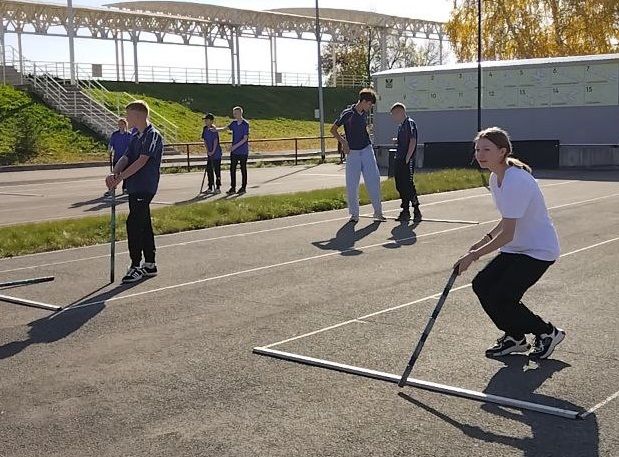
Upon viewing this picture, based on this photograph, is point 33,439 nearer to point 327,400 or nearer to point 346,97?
point 327,400

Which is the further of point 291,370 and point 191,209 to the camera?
point 191,209

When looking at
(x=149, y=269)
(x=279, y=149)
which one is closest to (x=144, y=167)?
(x=149, y=269)

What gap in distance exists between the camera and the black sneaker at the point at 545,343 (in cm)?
604

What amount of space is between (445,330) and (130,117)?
406cm

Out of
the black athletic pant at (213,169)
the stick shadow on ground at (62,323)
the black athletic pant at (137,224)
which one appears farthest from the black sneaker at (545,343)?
the black athletic pant at (213,169)

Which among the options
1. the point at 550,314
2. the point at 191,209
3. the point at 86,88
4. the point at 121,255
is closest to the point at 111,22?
the point at 86,88

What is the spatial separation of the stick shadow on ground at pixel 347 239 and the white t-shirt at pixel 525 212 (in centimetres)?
511

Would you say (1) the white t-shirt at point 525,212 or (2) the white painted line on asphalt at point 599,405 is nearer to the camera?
(2) the white painted line on asphalt at point 599,405

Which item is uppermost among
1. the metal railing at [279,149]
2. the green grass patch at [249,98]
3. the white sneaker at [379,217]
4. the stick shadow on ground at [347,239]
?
the green grass patch at [249,98]

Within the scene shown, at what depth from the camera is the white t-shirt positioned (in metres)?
5.66

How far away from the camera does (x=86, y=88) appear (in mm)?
48688

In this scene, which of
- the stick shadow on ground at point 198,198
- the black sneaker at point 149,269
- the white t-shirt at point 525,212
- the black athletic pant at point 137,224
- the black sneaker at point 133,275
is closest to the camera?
the white t-shirt at point 525,212

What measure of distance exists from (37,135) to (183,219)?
25.8 m

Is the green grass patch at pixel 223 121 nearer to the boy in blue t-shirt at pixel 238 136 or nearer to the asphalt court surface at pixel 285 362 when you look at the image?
the boy in blue t-shirt at pixel 238 136
